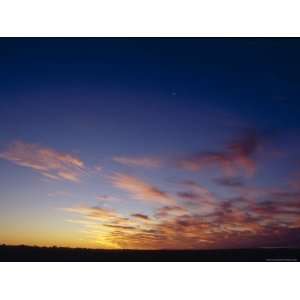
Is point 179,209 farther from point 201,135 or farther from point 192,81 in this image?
point 192,81

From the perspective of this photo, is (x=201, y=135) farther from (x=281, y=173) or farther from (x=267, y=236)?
(x=267, y=236)

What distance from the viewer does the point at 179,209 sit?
347cm

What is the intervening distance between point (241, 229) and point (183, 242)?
41 cm

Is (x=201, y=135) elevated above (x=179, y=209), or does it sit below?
above

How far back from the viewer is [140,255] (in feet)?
11.3

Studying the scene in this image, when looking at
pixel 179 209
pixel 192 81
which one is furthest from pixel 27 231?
pixel 192 81

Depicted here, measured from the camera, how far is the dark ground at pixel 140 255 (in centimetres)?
341

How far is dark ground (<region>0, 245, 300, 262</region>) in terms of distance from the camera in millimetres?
3408
